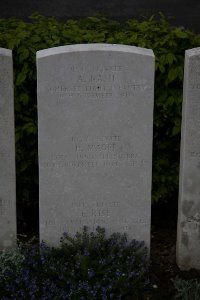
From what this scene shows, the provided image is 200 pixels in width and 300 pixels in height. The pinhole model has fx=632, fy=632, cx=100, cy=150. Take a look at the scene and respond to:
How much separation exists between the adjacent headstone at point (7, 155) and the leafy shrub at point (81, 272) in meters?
0.25

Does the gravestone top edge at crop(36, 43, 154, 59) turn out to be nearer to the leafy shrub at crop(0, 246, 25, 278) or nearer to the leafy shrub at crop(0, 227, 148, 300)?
the leafy shrub at crop(0, 227, 148, 300)

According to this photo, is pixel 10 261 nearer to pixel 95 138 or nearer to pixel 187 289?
pixel 95 138

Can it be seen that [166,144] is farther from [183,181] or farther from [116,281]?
[116,281]

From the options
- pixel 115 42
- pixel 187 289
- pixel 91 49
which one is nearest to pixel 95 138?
pixel 91 49

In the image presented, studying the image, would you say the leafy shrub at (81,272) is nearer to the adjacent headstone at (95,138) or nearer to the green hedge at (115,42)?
the adjacent headstone at (95,138)

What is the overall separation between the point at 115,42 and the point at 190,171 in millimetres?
1426

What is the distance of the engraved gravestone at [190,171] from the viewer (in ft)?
16.3

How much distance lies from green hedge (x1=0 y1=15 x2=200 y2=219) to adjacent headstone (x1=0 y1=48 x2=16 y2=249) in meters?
0.67

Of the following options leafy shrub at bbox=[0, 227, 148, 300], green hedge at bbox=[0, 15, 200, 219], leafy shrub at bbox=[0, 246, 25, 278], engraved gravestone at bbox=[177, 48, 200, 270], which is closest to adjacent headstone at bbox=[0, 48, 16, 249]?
leafy shrub at bbox=[0, 246, 25, 278]

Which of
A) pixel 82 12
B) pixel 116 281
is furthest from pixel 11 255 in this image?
pixel 82 12

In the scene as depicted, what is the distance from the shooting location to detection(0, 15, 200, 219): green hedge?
570cm

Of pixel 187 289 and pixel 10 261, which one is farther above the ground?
pixel 10 261

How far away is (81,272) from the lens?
4910 mm

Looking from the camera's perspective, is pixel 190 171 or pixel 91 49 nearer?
pixel 91 49
